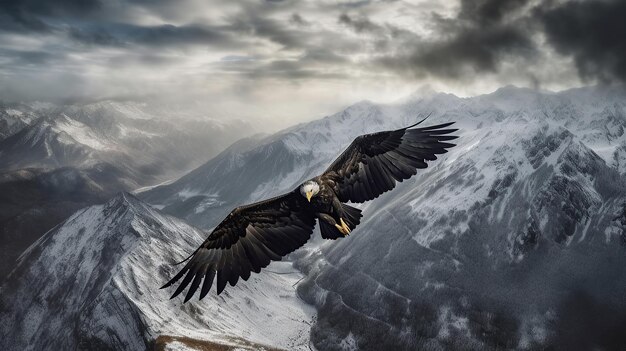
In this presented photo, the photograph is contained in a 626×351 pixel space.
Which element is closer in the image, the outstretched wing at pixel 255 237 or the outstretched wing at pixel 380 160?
the outstretched wing at pixel 255 237

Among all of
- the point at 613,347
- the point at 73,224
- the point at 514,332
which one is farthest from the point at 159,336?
the point at 613,347

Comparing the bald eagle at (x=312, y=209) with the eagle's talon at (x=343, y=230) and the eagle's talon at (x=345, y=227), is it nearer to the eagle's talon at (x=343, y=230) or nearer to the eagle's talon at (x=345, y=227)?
the eagle's talon at (x=345, y=227)

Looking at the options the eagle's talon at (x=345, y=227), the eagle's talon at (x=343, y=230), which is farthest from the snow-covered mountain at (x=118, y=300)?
the eagle's talon at (x=343, y=230)

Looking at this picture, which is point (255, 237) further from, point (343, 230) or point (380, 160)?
point (380, 160)

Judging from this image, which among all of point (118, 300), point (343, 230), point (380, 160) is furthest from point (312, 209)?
point (118, 300)

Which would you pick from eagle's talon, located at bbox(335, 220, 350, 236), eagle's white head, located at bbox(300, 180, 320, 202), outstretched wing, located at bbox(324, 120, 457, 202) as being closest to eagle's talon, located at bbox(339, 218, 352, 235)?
eagle's talon, located at bbox(335, 220, 350, 236)

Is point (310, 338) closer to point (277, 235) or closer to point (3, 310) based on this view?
point (3, 310)
